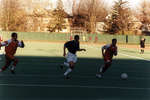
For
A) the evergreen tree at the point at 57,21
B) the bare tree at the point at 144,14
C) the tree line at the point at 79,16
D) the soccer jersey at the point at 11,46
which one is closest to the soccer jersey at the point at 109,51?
the soccer jersey at the point at 11,46

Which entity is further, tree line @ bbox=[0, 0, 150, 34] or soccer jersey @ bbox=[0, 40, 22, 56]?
tree line @ bbox=[0, 0, 150, 34]

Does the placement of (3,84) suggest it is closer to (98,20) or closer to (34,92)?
(34,92)

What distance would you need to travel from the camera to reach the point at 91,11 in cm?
9000

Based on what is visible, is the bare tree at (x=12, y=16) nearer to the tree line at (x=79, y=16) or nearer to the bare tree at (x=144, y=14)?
the tree line at (x=79, y=16)

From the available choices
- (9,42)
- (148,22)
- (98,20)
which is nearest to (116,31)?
(98,20)

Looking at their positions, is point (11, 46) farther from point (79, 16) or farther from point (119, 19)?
point (79, 16)

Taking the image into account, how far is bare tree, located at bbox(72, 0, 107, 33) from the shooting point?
8912 cm

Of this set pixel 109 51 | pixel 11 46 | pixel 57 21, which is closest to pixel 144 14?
pixel 57 21

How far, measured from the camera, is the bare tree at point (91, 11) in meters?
89.1

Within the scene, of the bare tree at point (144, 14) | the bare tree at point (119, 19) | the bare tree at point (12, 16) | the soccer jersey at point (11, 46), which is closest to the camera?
the soccer jersey at point (11, 46)

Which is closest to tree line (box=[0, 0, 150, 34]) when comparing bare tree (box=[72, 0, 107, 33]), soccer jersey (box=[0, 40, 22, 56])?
bare tree (box=[72, 0, 107, 33])

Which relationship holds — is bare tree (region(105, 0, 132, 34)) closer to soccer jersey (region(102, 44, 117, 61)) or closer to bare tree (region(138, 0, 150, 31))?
bare tree (region(138, 0, 150, 31))

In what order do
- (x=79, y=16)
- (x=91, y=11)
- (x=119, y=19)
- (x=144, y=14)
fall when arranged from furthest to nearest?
1. (x=144, y=14)
2. (x=79, y=16)
3. (x=91, y=11)
4. (x=119, y=19)

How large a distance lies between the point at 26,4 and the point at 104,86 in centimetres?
8695
